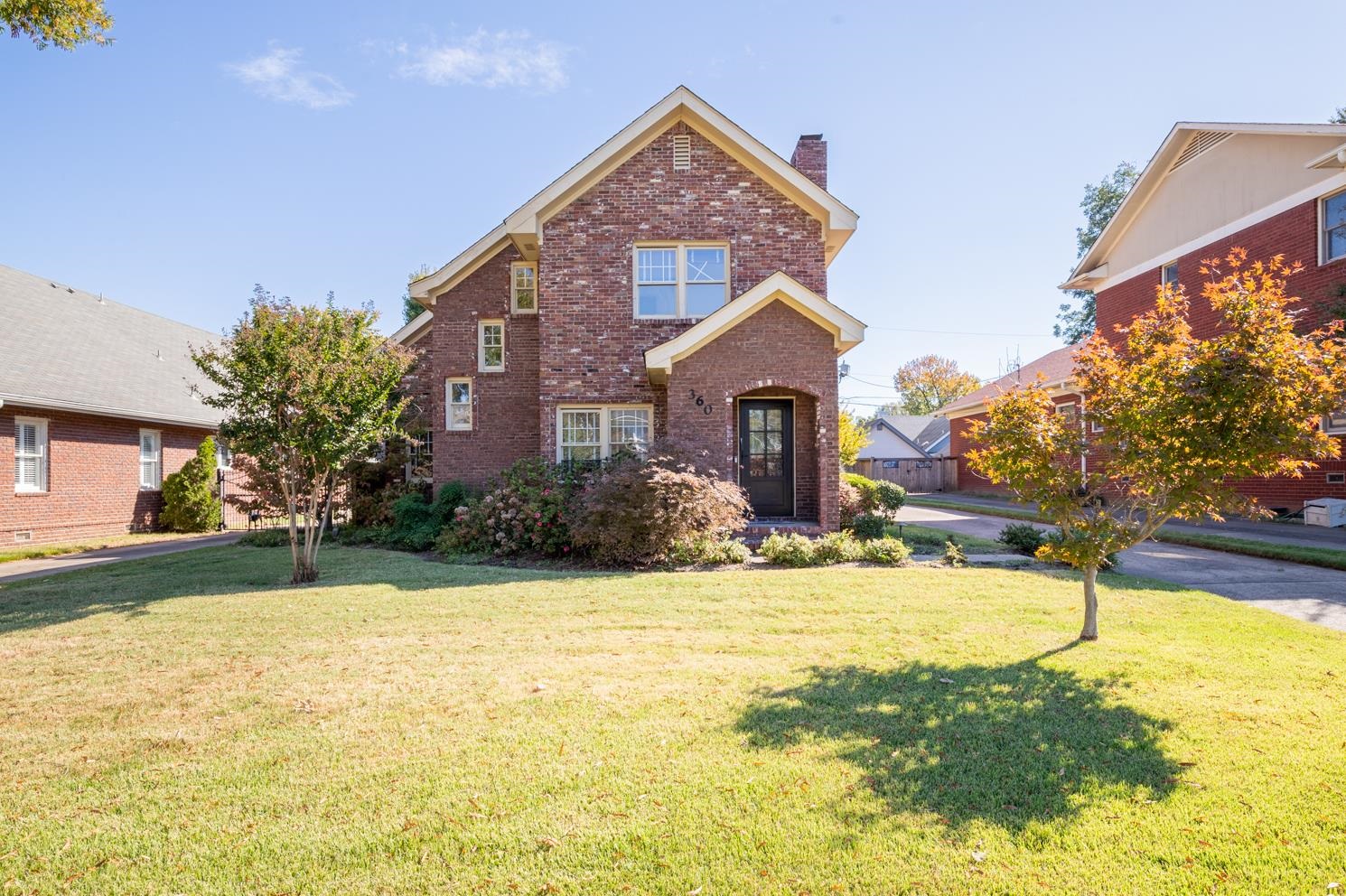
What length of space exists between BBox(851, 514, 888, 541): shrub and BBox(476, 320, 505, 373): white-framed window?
8.95 metres

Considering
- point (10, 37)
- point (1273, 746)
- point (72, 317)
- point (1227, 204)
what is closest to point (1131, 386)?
point (1273, 746)

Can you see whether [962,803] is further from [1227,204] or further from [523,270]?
[1227,204]

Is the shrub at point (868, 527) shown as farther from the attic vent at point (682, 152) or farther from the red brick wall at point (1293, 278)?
the attic vent at point (682, 152)

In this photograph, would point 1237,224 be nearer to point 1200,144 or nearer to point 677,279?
point 1200,144

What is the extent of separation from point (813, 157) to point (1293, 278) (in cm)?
1149

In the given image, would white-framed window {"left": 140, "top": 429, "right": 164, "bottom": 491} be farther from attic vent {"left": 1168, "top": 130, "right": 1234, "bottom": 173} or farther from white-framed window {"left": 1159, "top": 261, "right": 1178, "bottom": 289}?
attic vent {"left": 1168, "top": 130, "right": 1234, "bottom": 173}

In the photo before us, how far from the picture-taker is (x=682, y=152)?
543 inches

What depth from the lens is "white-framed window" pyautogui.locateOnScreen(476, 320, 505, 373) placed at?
15956 millimetres

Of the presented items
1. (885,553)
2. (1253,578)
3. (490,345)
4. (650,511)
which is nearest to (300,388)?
(650,511)

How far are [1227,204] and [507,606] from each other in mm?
20538

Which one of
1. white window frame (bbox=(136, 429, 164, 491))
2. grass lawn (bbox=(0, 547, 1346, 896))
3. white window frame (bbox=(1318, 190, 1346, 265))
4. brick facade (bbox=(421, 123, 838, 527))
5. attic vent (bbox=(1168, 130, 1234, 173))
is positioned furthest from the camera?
white window frame (bbox=(136, 429, 164, 491))

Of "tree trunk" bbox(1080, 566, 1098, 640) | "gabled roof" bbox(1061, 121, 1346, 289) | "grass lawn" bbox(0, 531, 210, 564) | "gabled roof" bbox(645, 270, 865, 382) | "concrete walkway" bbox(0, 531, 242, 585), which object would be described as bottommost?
"concrete walkway" bbox(0, 531, 242, 585)

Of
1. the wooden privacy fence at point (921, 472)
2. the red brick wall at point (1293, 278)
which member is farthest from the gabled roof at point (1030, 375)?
the red brick wall at point (1293, 278)

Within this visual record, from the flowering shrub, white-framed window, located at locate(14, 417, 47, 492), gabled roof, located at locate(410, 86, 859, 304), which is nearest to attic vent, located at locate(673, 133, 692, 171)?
gabled roof, located at locate(410, 86, 859, 304)
